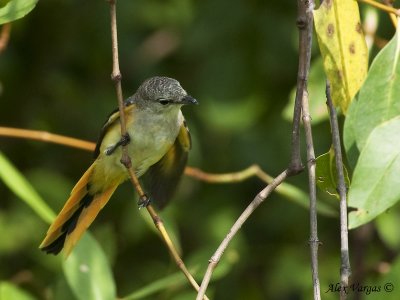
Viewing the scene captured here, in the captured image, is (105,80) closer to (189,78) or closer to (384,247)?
(189,78)

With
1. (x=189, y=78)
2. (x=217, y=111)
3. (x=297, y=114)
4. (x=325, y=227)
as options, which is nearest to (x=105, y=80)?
(x=189, y=78)

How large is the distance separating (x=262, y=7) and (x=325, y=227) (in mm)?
1300

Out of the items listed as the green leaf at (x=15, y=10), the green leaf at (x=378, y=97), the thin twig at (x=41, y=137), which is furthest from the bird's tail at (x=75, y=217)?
the green leaf at (x=378, y=97)

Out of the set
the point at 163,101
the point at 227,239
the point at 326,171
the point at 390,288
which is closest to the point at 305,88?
the point at 326,171

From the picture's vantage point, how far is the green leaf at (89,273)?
3037mm

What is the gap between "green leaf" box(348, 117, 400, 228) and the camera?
1943 millimetres

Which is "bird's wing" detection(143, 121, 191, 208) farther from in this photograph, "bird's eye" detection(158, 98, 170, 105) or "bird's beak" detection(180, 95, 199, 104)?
"bird's beak" detection(180, 95, 199, 104)

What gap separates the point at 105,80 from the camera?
16.5 ft

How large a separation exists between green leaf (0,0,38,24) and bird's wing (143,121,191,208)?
4.31 feet

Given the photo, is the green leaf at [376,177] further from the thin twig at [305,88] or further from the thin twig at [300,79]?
the thin twig at [300,79]

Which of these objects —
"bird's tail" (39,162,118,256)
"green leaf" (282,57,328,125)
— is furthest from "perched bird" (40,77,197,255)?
"green leaf" (282,57,328,125)

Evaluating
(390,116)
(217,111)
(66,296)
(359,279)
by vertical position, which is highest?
(390,116)

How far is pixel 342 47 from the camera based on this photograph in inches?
90.8

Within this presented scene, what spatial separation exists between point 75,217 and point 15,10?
125 cm
